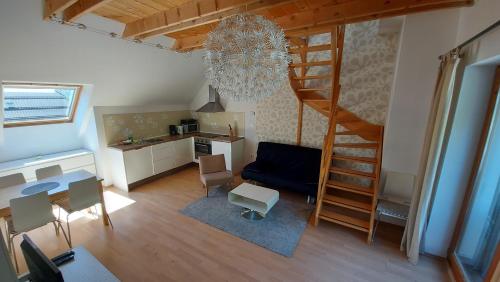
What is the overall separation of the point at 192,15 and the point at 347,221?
3185 mm

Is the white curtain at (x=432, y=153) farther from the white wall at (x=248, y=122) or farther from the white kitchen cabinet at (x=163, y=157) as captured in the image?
the white kitchen cabinet at (x=163, y=157)

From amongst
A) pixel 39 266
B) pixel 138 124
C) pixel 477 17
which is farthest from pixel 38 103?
pixel 477 17

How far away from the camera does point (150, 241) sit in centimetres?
263

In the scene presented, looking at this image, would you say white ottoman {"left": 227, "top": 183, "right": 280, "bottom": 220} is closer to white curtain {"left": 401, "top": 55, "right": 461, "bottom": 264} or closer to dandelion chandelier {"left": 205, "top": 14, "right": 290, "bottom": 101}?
white curtain {"left": 401, "top": 55, "right": 461, "bottom": 264}

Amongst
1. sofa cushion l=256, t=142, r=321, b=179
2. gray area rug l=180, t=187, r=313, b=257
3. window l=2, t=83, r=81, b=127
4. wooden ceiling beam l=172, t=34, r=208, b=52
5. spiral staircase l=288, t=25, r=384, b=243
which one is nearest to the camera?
gray area rug l=180, t=187, r=313, b=257

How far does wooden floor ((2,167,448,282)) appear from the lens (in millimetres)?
2178

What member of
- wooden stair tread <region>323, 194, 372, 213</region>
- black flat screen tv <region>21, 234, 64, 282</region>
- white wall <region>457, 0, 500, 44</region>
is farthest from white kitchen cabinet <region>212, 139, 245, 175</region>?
white wall <region>457, 0, 500, 44</region>

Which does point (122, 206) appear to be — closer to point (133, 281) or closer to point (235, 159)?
point (133, 281)

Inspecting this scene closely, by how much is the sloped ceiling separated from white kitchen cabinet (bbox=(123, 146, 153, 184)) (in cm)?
107

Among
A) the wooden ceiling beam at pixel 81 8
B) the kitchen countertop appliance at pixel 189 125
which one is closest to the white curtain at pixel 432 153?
the wooden ceiling beam at pixel 81 8

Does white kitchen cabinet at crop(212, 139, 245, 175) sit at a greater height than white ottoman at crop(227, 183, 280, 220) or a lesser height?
Answer: greater

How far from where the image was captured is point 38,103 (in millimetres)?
3488

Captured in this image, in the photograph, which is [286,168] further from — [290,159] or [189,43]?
[189,43]

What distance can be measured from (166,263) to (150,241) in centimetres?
47
